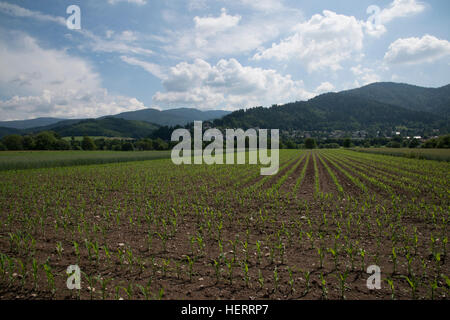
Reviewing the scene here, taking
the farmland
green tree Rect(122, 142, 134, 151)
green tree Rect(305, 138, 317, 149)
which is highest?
green tree Rect(305, 138, 317, 149)

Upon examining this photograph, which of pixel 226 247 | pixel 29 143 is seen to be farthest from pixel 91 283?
pixel 29 143

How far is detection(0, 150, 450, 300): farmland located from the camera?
4883 millimetres

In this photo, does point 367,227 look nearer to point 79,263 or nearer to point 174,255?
point 174,255

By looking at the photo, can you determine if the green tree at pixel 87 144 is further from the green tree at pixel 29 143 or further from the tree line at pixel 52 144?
the green tree at pixel 29 143

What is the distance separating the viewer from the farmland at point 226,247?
192 inches

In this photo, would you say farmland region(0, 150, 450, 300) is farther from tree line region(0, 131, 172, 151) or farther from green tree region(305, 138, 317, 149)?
green tree region(305, 138, 317, 149)

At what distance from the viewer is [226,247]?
702 centimetres

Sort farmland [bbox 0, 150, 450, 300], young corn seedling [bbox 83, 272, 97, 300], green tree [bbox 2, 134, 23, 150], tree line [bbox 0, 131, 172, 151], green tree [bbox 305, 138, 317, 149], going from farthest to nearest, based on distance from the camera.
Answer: green tree [bbox 305, 138, 317, 149] → tree line [bbox 0, 131, 172, 151] → green tree [bbox 2, 134, 23, 150] → farmland [bbox 0, 150, 450, 300] → young corn seedling [bbox 83, 272, 97, 300]

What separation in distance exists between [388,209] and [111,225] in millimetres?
12214

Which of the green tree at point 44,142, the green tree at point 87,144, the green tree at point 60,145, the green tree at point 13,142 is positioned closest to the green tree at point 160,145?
the green tree at point 87,144

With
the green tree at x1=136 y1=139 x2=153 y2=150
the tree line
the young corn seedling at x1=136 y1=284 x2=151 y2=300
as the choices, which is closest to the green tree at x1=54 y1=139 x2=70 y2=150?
the tree line

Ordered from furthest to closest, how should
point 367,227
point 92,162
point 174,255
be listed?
point 92,162 < point 367,227 < point 174,255
